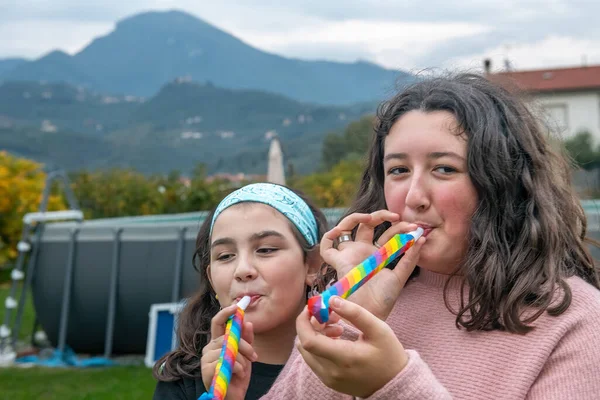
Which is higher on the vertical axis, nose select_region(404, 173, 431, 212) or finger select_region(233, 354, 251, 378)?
nose select_region(404, 173, 431, 212)

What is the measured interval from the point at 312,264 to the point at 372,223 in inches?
25.5

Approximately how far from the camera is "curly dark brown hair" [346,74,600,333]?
1.67 meters

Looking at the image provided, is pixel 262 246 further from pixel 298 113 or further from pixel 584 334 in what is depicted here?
pixel 298 113

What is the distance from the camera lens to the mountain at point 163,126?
88.2ft

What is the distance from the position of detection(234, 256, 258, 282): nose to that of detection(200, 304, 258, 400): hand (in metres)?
0.24

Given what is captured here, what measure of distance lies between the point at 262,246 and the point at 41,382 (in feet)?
14.8

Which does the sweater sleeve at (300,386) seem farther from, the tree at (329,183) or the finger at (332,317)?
the tree at (329,183)

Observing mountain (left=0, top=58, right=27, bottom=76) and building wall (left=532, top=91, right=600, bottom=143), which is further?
mountain (left=0, top=58, right=27, bottom=76)

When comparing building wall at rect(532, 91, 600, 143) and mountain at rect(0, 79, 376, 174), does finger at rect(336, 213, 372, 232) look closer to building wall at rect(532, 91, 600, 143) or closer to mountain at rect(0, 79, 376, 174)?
mountain at rect(0, 79, 376, 174)

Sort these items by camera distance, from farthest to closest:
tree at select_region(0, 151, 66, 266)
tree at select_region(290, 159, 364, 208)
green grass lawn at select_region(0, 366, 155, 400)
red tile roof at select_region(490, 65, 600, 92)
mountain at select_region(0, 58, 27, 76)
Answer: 1. mountain at select_region(0, 58, 27, 76)
2. red tile roof at select_region(490, 65, 600, 92)
3. tree at select_region(0, 151, 66, 266)
4. tree at select_region(290, 159, 364, 208)
5. green grass lawn at select_region(0, 366, 155, 400)

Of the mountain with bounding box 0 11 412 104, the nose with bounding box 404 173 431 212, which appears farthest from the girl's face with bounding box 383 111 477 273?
the mountain with bounding box 0 11 412 104

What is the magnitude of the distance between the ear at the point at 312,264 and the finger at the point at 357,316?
923 millimetres

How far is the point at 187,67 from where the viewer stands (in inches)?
→ 2798

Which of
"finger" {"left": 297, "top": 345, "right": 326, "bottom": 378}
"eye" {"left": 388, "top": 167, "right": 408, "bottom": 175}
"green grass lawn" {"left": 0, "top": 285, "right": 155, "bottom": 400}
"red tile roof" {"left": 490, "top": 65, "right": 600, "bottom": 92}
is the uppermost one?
"red tile roof" {"left": 490, "top": 65, "right": 600, "bottom": 92}
